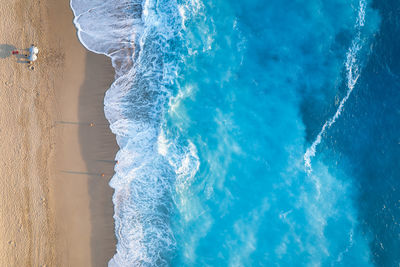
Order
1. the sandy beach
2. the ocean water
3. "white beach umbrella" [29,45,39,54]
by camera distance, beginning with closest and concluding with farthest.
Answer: "white beach umbrella" [29,45,39,54] → the sandy beach → the ocean water

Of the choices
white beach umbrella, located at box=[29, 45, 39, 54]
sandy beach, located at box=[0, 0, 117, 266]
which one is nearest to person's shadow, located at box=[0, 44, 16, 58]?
sandy beach, located at box=[0, 0, 117, 266]

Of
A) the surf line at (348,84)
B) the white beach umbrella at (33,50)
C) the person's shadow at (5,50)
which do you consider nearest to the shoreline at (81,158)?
the white beach umbrella at (33,50)

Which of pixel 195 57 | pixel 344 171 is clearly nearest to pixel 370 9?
pixel 344 171

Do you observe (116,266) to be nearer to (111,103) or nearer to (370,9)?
(111,103)

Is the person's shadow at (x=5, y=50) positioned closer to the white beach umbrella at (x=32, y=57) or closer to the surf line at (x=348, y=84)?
the white beach umbrella at (x=32, y=57)

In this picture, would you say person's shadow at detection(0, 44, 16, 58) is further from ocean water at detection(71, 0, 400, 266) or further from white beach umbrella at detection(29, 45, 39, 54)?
ocean water at detection(71, 0, 400, 266)
